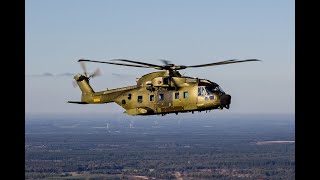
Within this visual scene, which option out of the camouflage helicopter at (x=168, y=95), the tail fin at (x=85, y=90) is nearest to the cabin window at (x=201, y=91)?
the camouflage helicopter at (x=168, y=95)

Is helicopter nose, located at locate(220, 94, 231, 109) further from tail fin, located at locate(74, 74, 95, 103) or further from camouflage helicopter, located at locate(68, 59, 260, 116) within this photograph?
tail fin, located at locate(74, 74, 95, 103)

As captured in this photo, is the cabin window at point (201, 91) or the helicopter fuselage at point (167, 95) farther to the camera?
the cabin window at point (201, 91)

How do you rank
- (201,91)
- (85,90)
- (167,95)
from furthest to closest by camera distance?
1. (85,90)
2. (201,91)
3. (167,95)

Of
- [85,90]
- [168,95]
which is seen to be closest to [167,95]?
[168,95]

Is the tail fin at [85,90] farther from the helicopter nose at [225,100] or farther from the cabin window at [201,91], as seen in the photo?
the helicopter nose at [225,100]

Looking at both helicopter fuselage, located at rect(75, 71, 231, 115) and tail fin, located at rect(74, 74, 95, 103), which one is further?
tail fin, located at rect(74, 74, 95, 103)

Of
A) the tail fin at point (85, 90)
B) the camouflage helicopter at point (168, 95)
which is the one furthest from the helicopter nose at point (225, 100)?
the tail fin at point (85, 90)

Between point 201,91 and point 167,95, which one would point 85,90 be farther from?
point 201,91

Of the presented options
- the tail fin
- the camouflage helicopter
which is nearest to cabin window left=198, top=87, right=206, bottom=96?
the camouflage helicopter

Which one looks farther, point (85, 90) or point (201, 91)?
point (85, 90)

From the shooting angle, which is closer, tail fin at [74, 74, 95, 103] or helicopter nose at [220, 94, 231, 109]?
helicopter nose at [220, 94, 231, 109]

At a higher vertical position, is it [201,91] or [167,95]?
[201,91]

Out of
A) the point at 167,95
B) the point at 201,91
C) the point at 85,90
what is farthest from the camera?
the point at 85,90
